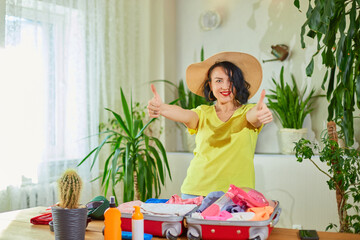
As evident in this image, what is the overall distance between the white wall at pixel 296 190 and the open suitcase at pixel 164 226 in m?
2.09

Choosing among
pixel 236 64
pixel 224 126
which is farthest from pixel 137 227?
pixel 236 64

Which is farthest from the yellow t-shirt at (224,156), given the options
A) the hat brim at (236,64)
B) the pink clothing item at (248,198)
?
the pink clothing item at (248,198)

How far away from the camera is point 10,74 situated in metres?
3.10

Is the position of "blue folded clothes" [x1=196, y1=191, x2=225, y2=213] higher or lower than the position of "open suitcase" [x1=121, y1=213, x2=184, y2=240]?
higher

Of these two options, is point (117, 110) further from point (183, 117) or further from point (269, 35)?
point (183, 117)

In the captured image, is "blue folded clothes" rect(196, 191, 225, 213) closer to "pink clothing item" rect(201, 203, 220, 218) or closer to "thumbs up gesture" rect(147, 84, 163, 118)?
"pink clothing item" rect(201, 203, 220, 218)

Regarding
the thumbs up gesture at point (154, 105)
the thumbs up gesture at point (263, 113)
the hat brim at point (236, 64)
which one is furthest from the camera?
the hat brim at point (236, 64)

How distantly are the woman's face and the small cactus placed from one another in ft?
3.30

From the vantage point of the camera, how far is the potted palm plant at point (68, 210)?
4.88 feet

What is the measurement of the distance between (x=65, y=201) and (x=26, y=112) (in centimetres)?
192

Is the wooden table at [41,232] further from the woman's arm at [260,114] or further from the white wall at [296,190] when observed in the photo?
the white wall at [296,190]

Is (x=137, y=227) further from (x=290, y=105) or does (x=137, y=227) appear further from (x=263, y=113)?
(x=290, y=105)

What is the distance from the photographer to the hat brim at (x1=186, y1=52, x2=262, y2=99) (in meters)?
2.28

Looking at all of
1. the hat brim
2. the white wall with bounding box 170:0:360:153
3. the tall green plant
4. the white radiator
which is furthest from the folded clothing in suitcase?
the white wall with bounding box 170:0:360:153
